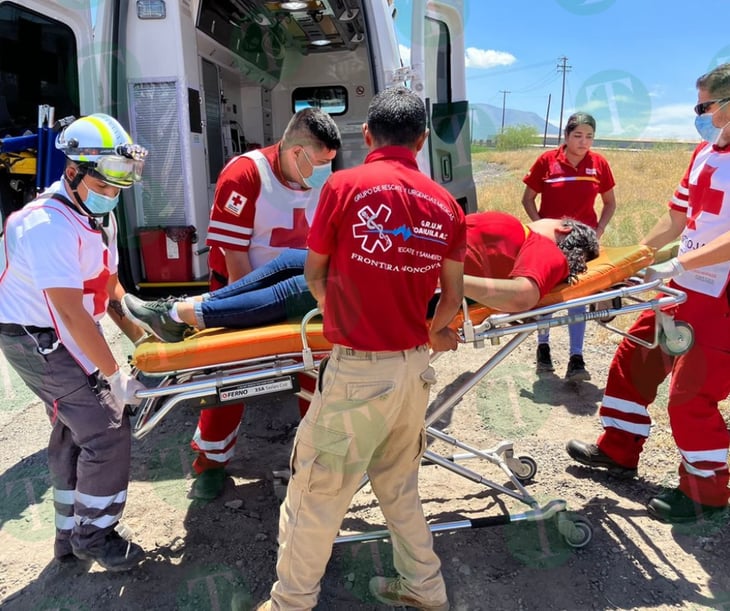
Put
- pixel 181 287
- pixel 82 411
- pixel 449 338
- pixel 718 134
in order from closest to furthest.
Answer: pixel 449 338 → pixel 82 411 → pixel 718 134 → pixel 181 287

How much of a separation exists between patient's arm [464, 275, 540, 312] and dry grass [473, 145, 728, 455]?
1847mm

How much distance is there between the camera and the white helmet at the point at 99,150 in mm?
2107

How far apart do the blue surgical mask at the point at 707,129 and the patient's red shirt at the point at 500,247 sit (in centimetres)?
82

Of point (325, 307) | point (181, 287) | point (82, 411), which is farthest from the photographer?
point (181, 287)

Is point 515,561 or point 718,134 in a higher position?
point 718,134

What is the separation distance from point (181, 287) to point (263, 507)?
1.59 metres

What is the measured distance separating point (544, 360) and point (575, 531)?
2.11 metres

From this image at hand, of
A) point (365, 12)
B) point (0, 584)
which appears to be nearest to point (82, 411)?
point (0, 584)

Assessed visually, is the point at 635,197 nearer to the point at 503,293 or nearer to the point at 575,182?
the point at 575,182

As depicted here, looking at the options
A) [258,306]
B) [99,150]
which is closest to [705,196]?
[258,306]

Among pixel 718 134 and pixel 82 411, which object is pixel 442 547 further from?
pixel 718 134

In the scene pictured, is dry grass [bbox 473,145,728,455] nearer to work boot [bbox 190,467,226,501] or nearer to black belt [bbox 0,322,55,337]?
work boot [bbox 190,467,226,501]

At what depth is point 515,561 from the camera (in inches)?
97.4

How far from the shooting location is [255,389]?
2133 millimetres
